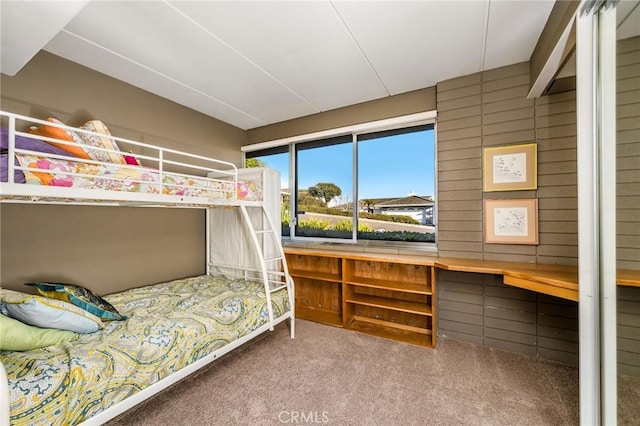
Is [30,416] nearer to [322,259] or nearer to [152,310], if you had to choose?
[152,310]

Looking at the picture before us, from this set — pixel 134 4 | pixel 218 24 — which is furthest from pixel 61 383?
pixel 218 24

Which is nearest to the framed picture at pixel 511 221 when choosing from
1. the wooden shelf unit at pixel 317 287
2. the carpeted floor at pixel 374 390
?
the carpeted floor at pixel 374 390

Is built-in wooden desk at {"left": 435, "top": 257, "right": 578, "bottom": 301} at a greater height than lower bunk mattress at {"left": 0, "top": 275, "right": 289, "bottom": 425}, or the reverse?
built-in wooden desk at {"left": 435, "top": 257, "right": 578, "bottom": 301}

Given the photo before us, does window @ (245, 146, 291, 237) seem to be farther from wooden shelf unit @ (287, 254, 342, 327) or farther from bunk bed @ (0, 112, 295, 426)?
bunk bed @ (0, 112, 295, 426)

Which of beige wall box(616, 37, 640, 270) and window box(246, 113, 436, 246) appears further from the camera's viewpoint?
window box(246, 113, 436, 246)

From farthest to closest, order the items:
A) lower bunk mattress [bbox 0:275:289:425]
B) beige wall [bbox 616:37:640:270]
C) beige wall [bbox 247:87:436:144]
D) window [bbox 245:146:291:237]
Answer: window [bbox 245:146:291:237]
beige wall [bbox 247:87:436:144]
beige wall [bbox 616:37:640:270]
lower bunk mattress [bbox 0:275:289:425]

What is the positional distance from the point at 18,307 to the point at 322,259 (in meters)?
2.46

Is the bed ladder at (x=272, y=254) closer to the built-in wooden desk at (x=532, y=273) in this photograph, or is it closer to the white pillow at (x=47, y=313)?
the white pillow at (x=47, y=313)

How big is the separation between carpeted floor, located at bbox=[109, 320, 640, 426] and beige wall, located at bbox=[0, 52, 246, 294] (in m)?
1.26

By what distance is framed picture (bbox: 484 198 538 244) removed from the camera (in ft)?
7.06

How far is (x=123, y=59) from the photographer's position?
6.86 feet

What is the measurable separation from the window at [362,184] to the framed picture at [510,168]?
0.51 metres

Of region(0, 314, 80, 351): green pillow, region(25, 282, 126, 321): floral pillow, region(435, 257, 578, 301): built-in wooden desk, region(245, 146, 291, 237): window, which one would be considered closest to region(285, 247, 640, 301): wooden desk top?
region(435, 257, 578, 301): built-in wooden desk

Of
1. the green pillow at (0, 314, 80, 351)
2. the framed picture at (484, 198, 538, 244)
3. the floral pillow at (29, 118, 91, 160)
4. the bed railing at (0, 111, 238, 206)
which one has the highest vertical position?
the floral pillow at (29, 118, 91, 160)
